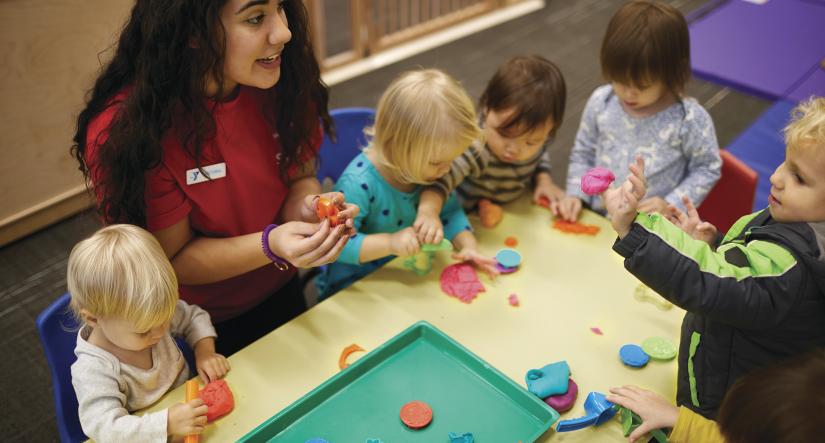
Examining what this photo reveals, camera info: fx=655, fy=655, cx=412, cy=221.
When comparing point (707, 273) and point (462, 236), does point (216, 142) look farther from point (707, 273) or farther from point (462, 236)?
point (707, 273)

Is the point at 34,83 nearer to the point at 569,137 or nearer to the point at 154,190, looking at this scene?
the point at 154,190

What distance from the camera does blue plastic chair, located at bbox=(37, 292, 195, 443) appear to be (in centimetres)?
111

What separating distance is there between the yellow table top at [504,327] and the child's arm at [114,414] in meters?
0.06

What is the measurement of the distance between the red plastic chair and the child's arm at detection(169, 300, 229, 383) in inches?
51.9

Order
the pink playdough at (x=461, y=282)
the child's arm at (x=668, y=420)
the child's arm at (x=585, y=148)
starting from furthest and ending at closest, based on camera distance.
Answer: the child's arm at (x=585, y=148), the pink playdough at (x=461, y=282), the child's arm at (x=668, y=420)

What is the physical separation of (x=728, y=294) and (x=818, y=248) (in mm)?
142

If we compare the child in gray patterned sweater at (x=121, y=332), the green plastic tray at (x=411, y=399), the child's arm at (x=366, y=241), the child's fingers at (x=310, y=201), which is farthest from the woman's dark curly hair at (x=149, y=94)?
the green plastic tray at (x=411, y=399)

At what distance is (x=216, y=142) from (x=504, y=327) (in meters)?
0.66

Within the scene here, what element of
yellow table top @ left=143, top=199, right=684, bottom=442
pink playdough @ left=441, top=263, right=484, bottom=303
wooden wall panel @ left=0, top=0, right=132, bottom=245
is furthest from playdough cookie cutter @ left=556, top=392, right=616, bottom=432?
wooden wall panel @ left=0, top=0, right=132, bottom=245

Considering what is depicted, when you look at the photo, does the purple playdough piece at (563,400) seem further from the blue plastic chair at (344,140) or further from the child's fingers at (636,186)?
the blue plastic chair at (344,140)

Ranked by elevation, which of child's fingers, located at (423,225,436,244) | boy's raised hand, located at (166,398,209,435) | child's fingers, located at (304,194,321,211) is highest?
child's fingers, located at (304,194,321,211)

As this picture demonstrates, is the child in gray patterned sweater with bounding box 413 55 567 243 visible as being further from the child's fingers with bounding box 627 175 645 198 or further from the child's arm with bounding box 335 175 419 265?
the child's fingers with bounding box 627 175 645 198

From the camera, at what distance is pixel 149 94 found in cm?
110

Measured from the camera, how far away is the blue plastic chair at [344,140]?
5.81 ft
